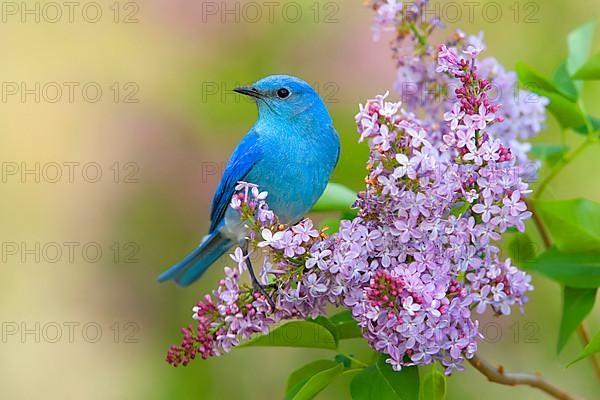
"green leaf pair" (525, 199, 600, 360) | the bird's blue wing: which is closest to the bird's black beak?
the bird's blue wing

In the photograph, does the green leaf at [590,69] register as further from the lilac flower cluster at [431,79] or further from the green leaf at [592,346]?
the green leaf at [592,346]

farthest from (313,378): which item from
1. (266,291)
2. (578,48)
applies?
(578,48)

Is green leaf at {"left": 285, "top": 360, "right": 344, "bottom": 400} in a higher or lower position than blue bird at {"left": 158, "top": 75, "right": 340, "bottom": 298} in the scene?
lower

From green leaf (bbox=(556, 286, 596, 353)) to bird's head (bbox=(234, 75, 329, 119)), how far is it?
1136mm

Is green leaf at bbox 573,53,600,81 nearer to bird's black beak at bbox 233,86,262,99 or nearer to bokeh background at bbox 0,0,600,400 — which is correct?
bird's black beak at bbox 233,86,262,99

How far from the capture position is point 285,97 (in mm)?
3078

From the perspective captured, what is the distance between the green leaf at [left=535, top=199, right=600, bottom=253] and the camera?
238cm

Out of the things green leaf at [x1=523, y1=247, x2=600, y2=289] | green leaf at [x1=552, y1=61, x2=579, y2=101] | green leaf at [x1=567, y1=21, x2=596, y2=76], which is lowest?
green leaf at [x1=523, y1=247, x2=600, y2=289]

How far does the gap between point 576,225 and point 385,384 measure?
78 cm

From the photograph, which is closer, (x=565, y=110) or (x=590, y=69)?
(x=590, y=69)

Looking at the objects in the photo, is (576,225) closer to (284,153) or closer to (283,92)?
(284,153)

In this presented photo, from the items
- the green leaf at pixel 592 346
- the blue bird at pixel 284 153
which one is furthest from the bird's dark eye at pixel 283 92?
the green leaf at pixel 592 346

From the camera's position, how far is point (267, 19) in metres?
5.08

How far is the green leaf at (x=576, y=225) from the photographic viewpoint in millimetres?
2377
